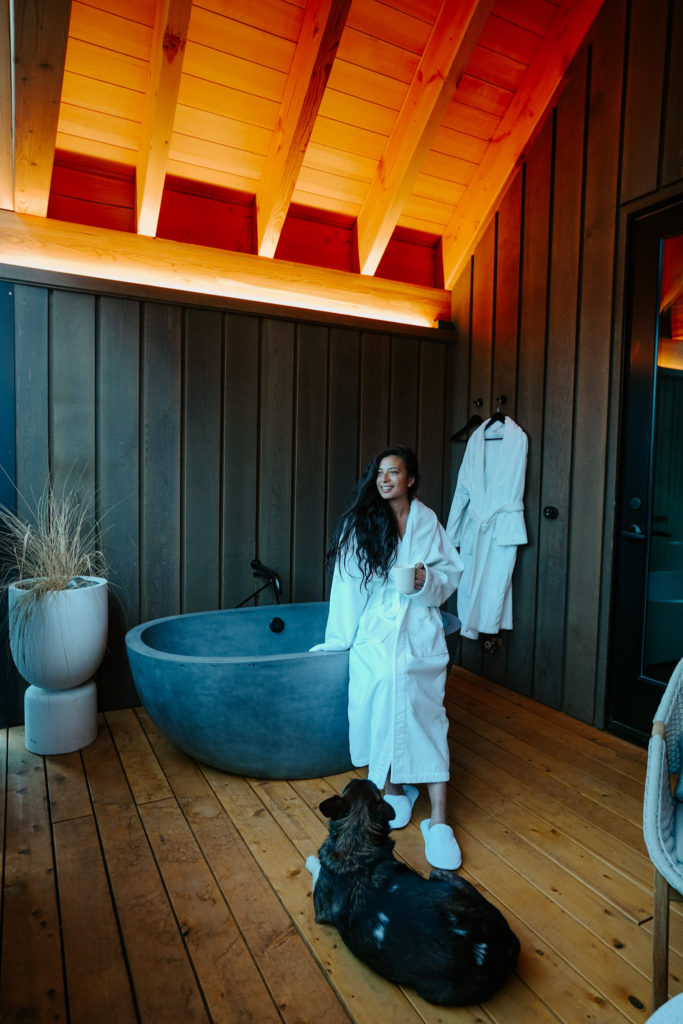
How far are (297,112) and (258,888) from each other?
2939 millimetres

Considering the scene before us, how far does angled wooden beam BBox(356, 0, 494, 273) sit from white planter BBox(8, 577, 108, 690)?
2.33 m

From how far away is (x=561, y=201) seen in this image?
9.77 ft

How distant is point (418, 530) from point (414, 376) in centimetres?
172

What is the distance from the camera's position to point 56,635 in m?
2.38

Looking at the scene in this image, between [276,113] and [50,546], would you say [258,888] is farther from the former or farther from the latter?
[276,113]

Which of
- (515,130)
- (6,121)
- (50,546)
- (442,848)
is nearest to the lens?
(442,848)

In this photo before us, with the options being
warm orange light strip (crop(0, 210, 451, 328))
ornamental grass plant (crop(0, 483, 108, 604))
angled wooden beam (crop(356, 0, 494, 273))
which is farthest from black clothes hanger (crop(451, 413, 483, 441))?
ornamental grass plant (crop(0, 483, 108, 604))

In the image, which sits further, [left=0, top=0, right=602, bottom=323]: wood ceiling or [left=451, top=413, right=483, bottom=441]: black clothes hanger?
[left=451, top=413, right=483, bottom=441]: black clothes hanger

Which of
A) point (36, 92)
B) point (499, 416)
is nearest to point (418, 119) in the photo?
point (499, 416)

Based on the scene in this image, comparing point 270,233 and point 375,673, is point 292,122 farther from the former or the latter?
point 375,673

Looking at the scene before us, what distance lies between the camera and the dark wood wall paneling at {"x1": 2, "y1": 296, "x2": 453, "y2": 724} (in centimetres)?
275

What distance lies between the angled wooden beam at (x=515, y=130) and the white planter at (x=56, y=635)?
9.16 ft

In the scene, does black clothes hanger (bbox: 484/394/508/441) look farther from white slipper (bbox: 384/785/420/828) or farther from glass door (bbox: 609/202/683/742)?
white slipper (bbox: 384/785/420/828)

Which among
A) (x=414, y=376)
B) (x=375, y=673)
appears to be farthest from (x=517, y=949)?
(x=414, y=376)
